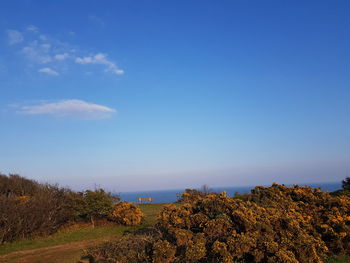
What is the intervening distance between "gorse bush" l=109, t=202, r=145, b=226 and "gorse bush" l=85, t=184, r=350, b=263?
807 centimetres

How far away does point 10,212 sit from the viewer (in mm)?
15852

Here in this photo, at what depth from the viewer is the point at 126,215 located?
18.7m

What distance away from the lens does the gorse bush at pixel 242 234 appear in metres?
8.32

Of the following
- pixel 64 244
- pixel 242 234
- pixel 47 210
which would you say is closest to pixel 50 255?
pixel 64 244

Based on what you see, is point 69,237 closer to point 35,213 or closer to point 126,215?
point 35,213

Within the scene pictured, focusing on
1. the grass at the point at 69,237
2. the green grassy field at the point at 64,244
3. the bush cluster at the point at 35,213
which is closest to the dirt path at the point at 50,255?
the green grassy field at the point at 64,244

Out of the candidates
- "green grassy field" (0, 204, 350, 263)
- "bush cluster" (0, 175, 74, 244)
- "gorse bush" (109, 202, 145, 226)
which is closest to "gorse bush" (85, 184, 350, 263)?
"green grassy field" (0, 204, 350, 263)

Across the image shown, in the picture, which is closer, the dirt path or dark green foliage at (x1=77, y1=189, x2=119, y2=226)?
the dirt path

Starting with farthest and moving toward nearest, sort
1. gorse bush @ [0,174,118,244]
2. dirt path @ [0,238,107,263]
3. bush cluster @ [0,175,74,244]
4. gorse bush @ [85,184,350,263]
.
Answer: gorse bush @ [0,174,118,244] → bush cluster @ [0,175,74,244] → dirt path @ [0,238,107,263] → gorse bush @ [85,184,350,263]

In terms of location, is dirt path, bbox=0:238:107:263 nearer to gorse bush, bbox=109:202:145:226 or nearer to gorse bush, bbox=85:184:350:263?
gorse bush, bbox=85:184:350:263

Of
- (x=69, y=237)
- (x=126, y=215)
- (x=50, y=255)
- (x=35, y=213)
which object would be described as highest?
(x=35, y=213)

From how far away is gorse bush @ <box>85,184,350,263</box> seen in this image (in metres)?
8.32

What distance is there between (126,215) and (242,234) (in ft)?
37.9

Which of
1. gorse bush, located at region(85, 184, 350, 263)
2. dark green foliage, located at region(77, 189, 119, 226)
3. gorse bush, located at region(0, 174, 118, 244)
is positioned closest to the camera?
gorse bush, located at region(85, 184, 350, 263)
